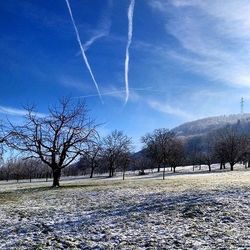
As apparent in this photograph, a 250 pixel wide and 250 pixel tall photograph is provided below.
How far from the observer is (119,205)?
2512 cm

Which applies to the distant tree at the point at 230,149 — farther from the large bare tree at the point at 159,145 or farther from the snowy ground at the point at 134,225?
the snowy ground at the point at 134,225

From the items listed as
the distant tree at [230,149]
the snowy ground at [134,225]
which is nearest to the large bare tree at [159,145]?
the distant tree at [230,149]

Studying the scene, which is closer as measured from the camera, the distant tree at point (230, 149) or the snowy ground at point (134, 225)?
the snowy ground at point (134, 225)

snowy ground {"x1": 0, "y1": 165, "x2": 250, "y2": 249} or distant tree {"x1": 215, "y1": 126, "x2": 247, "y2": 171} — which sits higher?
distant tree {"x1": 215, "y1": 126, "x2": 247, "y2": 171}

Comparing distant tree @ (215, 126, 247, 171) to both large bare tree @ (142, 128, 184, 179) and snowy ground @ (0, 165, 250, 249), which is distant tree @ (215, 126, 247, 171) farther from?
snowy ground @ (0, 165, 250, 249)

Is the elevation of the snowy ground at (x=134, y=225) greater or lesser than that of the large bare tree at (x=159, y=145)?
lesser

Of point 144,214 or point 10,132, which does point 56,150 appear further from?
point 144,214

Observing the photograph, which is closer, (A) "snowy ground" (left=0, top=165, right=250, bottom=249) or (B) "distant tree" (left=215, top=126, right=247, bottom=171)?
(A) "snowy ground" (left=0, top=165, right=250, bottom=249)

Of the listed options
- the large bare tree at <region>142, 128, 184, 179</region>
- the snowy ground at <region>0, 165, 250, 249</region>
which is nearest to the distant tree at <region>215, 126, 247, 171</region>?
the large bare tree at <region>142, 128, 184, 179</region>

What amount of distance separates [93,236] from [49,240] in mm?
1816

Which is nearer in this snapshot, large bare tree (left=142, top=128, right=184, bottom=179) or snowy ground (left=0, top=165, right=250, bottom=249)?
snowy ground (left=0, top=165, right=250, bottom=249)

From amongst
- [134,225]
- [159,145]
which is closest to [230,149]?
[159,145]

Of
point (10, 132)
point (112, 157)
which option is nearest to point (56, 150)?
point (10, 132)

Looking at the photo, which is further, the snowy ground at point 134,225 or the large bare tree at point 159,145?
the large bare tree at point 159,145
